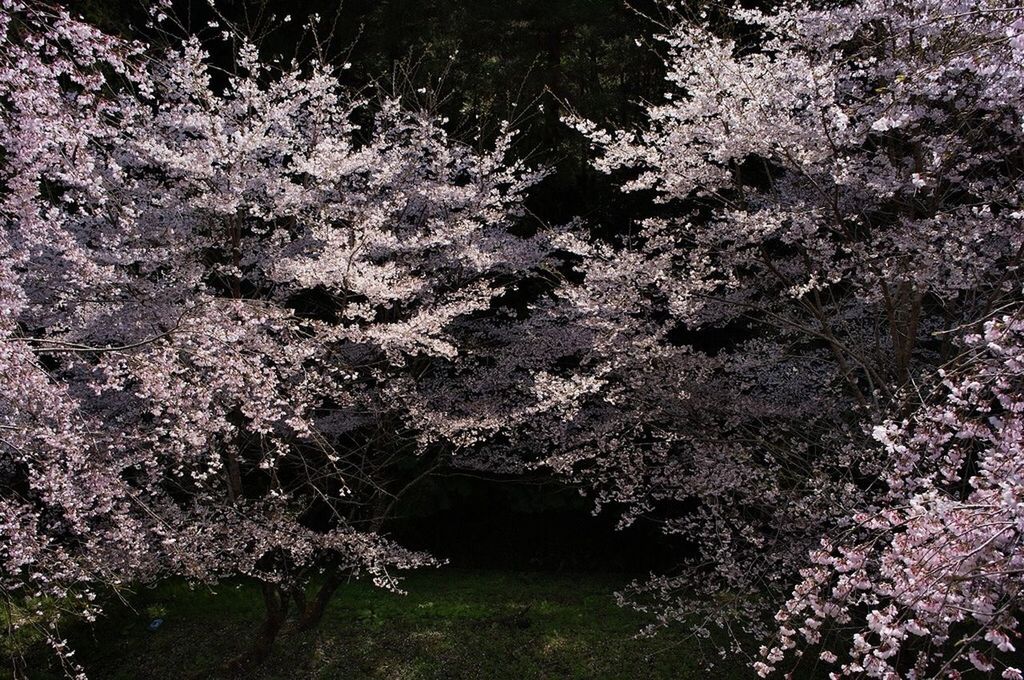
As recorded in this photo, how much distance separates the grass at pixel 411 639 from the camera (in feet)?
24.2

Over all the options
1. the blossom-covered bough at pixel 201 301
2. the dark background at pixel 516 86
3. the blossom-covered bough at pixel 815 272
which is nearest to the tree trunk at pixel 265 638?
the blossom-covered bough at pixel 201 301

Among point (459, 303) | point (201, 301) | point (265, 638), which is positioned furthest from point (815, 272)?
point (265, 638)

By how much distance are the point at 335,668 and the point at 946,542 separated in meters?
6.27

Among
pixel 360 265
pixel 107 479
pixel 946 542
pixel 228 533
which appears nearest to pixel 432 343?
pixel 360 265

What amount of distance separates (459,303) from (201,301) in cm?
240

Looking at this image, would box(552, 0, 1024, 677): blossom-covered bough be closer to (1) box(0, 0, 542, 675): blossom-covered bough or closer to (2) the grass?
(2) the grass

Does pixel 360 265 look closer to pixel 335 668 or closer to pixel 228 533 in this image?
pixel 228 533

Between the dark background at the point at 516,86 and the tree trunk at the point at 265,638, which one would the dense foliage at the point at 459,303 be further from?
the dark background at the point at 516,86

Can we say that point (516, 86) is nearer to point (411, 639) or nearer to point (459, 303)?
point (459, 303)

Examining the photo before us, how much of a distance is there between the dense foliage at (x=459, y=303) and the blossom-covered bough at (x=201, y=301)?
41mm

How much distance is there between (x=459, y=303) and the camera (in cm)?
730

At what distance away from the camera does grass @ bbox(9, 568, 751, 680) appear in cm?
738

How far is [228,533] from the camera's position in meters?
6.14

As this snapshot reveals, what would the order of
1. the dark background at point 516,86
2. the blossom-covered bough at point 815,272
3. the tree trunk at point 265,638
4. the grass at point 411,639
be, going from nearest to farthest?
the blossom-covered bough at point 815,272
the tree trunk at point 265,638
the grass at point 411,639
the dark background at point 516,86
